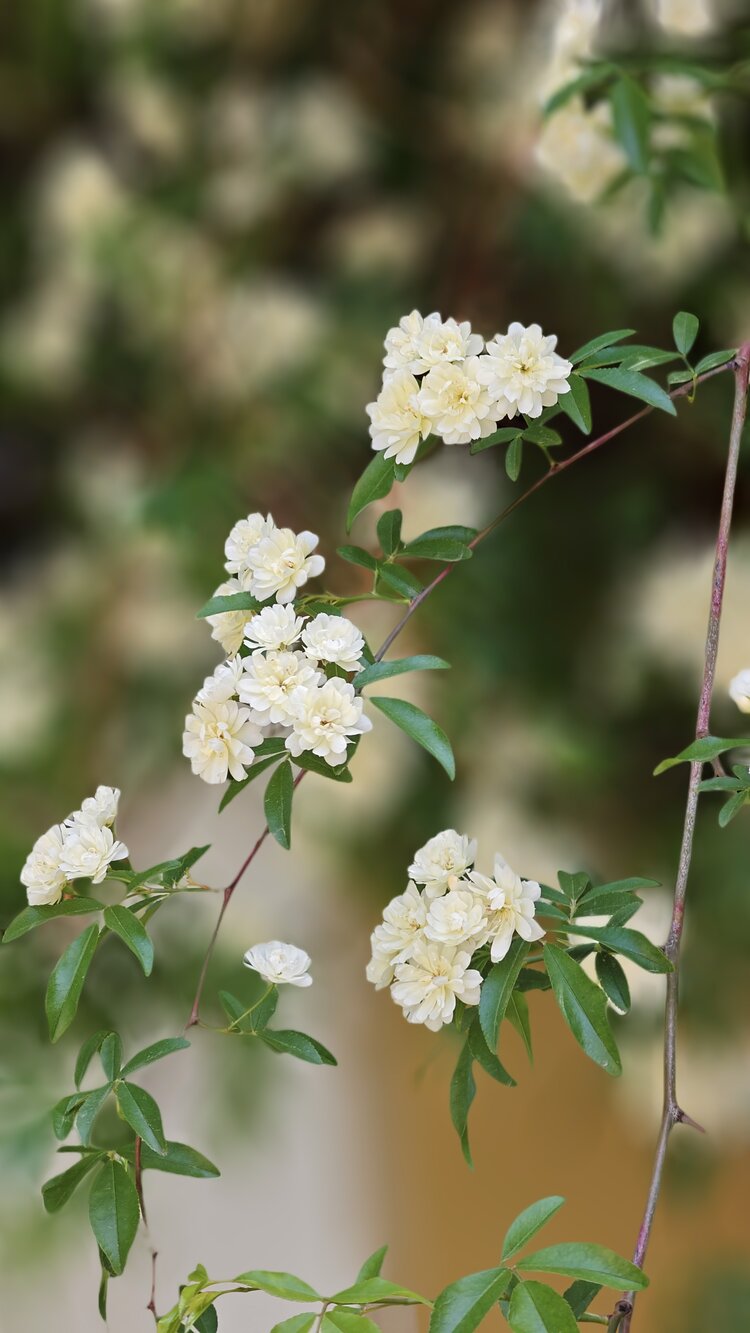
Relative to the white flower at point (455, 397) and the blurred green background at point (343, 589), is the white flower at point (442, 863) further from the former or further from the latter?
the blurred green background at point (343, 589)

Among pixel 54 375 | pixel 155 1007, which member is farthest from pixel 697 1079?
pixel 54 375

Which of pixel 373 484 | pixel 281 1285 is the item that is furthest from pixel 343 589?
pixel 281 1285

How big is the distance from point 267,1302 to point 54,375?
1.87 ft

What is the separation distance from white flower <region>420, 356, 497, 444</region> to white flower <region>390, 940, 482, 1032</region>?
0.41ft

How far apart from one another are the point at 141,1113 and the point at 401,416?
0.58 feet

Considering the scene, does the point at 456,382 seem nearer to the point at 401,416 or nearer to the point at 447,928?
the point at 401,416

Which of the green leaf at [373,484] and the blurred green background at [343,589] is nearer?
the green leaf at [373,484]

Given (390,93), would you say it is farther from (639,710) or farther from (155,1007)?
(155,1007)

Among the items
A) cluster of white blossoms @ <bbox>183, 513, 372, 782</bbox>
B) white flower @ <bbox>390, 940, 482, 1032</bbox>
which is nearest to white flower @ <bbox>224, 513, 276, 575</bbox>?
cluster of white blossoms @ <bbox>183, 513, 372, 782</bbox>

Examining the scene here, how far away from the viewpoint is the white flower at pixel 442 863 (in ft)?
0.93

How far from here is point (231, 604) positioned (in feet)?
1.00

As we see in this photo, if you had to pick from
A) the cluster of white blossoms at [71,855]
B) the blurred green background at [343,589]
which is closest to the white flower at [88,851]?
the cluster of white blossoms at [71,855]

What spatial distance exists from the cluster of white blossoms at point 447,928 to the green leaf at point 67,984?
Result: 7 cm

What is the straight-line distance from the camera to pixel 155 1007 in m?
0.67
